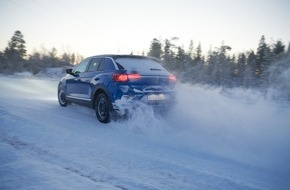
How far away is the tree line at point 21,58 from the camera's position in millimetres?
52656

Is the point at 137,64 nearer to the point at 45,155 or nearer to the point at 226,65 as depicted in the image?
the point at 45,155

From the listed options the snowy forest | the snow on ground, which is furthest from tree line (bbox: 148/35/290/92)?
the snow on ground

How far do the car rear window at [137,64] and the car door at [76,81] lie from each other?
1.73m

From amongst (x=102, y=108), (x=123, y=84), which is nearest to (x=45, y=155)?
(x=123, y=84)

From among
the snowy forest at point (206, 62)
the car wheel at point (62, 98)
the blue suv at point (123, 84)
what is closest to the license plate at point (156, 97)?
the blue suv at point (123, 84)

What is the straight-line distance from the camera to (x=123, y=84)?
6.05 meters

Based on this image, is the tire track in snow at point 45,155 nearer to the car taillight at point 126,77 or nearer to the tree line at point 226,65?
the car taillight at point 126,77

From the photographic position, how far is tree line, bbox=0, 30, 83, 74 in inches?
2073

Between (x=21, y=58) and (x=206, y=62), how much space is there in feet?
129

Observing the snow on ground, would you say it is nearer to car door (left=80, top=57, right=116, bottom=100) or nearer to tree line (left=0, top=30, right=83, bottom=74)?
car door (left=80, top=57, right=116, bottom=100)

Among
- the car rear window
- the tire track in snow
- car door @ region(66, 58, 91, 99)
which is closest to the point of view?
the tire track in snow

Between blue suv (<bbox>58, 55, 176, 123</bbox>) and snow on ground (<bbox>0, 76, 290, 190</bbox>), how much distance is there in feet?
1.17

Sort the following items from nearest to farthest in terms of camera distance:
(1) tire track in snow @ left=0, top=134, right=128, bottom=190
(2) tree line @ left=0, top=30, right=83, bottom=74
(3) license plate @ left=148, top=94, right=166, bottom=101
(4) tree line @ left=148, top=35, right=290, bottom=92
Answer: (1) tire track in snow @ left=0, top=134, right=128, bottom=190
(3) license plate @ left=148, top=94, right=166, bottom=101
(4) tree line @ left=148, top=35, right=290, bottom=92
(2) tree line @ left=0, top=30, right=83, bottom=74

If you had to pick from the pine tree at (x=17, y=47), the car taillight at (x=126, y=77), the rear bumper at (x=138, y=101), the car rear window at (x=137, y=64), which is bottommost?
the rear bumper at (x=138, y=101)
